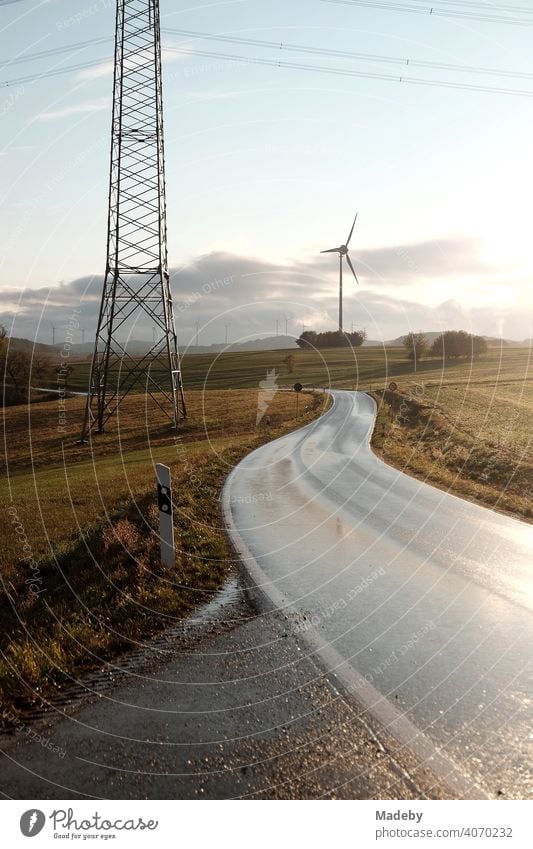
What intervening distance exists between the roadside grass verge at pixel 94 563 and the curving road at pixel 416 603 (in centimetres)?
115

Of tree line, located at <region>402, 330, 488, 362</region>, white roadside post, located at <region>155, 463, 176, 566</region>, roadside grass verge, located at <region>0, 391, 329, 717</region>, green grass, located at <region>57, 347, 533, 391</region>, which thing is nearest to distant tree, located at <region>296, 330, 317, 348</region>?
green grass, located at <region>57, 347, 533, 391</region>

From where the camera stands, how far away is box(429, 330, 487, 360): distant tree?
127 m

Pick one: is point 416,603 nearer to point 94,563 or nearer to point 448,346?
point 94,563

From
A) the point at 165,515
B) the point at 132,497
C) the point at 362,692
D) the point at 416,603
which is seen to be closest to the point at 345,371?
the point at 132,497

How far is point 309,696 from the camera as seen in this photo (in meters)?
5.95

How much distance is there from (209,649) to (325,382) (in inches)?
3362

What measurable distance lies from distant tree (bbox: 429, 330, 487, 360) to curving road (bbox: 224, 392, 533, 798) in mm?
115402

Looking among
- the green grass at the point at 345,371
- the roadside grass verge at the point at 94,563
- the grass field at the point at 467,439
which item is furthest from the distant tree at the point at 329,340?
the roadside grass verge at the point at 94,563

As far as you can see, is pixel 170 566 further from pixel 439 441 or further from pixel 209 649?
pixel 439 441

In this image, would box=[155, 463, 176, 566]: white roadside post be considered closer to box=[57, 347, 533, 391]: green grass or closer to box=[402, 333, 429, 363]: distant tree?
box=[57, 347, 533, 391]: green grass

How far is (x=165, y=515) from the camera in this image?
32.7ft

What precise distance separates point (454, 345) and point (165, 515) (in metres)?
126

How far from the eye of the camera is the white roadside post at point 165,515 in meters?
9.94
